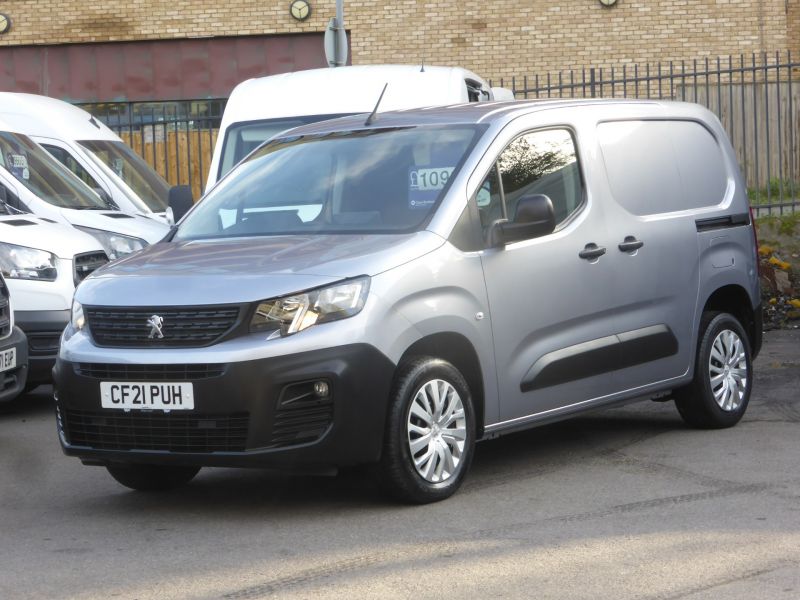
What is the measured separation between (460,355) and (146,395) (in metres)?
1.40

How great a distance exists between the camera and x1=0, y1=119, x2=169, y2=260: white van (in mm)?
11383

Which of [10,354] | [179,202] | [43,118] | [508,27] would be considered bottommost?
[10,354]

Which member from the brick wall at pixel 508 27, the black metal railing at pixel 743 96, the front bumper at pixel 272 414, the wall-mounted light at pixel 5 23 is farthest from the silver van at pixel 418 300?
the wall-mounted light at pixel 5 23

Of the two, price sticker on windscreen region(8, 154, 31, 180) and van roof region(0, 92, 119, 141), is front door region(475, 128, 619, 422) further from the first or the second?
van roof region(0, 92, 119, 141)

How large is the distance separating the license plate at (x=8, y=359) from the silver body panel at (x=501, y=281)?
1939 millimetres

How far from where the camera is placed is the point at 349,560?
550cm

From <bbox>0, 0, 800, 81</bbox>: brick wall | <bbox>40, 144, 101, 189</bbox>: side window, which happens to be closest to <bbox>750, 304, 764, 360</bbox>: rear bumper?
<bbox>40, 144, 101, 189</bbox>: side window

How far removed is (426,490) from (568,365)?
115 centimetres

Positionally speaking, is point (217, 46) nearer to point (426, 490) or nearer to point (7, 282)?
point (7, 282)

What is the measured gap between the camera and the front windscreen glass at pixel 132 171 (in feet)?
45.0

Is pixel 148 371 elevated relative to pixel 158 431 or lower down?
elevated

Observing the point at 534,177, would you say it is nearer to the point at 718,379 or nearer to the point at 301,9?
the point at 718,379

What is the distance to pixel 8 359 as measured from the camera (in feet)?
28.8

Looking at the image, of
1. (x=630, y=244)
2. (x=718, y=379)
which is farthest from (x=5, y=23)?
(x=630, y=244)
